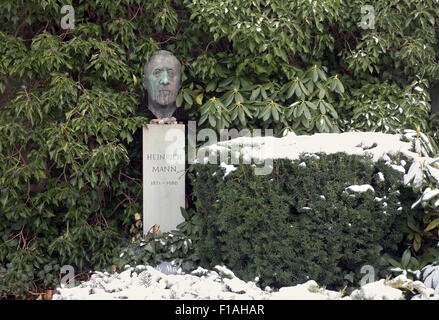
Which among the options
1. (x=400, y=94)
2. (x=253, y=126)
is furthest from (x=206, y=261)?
(x=400, y=94)

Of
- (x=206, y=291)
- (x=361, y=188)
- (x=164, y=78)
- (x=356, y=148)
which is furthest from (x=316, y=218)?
(x=164, y=78)

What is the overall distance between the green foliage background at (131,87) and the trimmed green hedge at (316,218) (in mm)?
1556

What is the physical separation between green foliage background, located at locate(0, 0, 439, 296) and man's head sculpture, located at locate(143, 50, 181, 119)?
11 centimetres

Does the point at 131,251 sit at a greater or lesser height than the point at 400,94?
lesser

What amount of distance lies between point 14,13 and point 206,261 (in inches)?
112

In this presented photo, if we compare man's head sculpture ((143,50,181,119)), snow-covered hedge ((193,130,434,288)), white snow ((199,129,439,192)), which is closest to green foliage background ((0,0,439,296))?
man's head sculpture ((143,50,181,119))

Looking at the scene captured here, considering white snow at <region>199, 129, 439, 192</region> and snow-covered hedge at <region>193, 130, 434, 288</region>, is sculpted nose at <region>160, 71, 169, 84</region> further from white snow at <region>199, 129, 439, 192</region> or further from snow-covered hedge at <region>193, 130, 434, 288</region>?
snow-covered hedge at <region>193, 130, 434, 288</region>

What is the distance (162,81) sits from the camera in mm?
4590

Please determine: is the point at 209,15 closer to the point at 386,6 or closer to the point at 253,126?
the point at 253,126

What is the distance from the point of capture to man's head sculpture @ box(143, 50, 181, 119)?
4.63m

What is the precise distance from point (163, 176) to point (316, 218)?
79.0 inches

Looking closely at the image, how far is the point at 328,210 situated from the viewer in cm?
289

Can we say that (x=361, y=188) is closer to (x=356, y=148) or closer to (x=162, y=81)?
(x=356, y=148)

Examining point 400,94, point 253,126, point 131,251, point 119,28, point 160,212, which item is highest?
point 119,28
